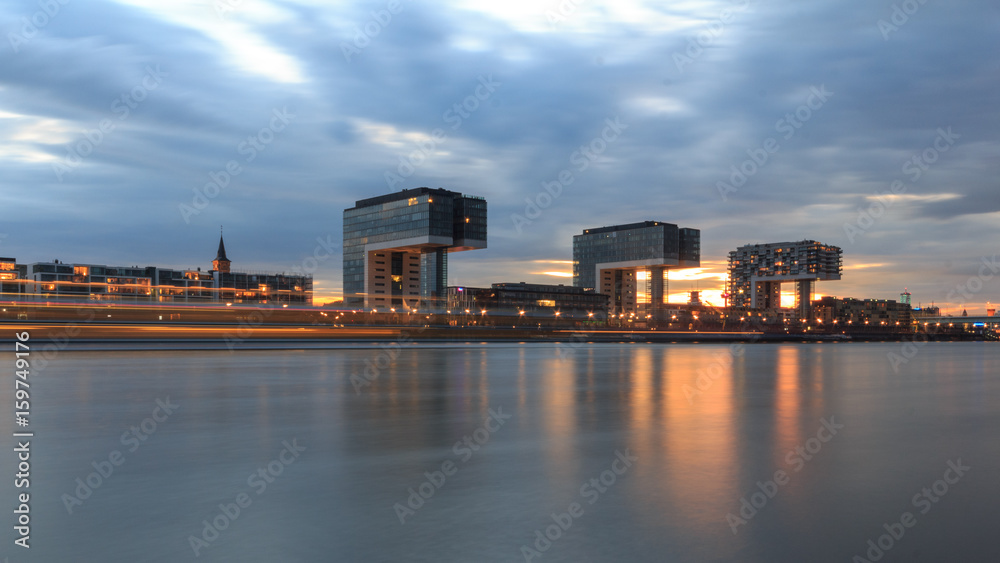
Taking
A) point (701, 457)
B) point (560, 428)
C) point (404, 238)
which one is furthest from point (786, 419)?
point (404, 238)

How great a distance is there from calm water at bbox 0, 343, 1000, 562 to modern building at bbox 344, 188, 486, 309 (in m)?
119

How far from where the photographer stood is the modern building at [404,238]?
140500 millimetres

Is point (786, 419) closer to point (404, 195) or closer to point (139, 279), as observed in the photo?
point (404, 195)

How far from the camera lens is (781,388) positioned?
17.2m

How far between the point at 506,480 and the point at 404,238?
143310mm

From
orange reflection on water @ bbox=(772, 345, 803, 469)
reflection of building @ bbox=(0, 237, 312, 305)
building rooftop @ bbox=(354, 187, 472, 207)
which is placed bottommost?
orange reflection on water @ bbox=(772, 345, 803, 469)

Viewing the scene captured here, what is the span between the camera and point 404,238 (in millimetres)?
147625

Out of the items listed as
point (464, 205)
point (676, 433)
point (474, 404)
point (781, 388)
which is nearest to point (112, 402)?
point (474, 404)

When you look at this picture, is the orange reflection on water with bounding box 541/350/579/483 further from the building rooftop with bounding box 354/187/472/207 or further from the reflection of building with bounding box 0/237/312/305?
the building rooftop with bounding box 354/187/472/207

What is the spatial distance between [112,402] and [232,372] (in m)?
9.56

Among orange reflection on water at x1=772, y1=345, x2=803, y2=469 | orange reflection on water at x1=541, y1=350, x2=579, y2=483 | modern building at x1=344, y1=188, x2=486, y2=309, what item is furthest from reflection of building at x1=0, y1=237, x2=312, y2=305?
orange reflection on water at x1=772, y1=345, x2=803, y2=469

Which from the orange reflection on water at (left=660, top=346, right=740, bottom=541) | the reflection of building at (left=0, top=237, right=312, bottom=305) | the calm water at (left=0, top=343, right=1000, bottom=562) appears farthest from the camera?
the reflection of building at (left=0, top=237, right=312, bottom=305)

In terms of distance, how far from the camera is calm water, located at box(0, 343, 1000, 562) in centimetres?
448

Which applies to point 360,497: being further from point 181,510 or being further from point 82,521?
point 82,521
